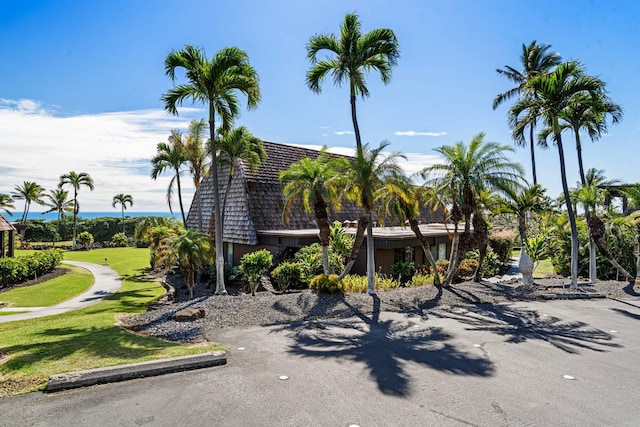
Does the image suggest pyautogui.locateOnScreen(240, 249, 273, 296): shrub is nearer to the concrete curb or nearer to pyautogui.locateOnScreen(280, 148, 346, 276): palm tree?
pyautogui.locateOnScreen(280, 148, 346, 276): palm tree

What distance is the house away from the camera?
18484mm

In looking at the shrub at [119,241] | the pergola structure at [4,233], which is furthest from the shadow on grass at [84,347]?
the shrub at [119,241]

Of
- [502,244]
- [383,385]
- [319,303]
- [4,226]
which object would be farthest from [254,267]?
[502,244]

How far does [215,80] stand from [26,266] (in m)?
16.5

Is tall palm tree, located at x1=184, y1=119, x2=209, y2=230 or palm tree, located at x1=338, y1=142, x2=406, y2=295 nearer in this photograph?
palm tree, located at x1=338, y1=142, x2=406, y2=295

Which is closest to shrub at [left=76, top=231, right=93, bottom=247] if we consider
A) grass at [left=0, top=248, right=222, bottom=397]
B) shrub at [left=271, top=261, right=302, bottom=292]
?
grass at [left=0, top=248, right=222, bottom=397]

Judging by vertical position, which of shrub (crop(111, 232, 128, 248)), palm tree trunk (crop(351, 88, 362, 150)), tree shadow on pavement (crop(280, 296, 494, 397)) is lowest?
tree shadow on pavement (crop(280, 296, 494, 397))

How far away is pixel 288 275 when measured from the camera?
16312 millimetres

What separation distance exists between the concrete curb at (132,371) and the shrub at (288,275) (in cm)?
912

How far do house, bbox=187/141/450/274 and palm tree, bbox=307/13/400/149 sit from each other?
673 cm

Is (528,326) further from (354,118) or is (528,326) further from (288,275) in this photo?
(288,275)

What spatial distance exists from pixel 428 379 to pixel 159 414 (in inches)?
162

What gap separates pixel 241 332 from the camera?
909cm

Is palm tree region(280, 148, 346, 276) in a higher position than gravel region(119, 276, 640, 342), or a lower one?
higher
